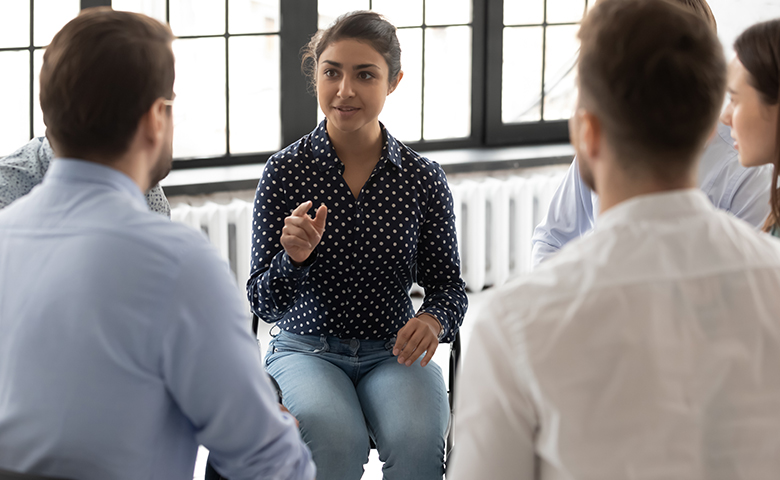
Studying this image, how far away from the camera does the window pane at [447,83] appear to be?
4114 mm

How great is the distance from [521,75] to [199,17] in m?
1.70


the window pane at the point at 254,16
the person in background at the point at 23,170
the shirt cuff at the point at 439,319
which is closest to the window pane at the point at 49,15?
the window pane at the point at 254,16

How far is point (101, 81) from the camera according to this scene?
1.08 metres

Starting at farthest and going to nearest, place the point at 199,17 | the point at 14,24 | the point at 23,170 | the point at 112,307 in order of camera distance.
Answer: the point at 199,17 → the point at 14,24 → the point at 23,170 → the point at 112,307

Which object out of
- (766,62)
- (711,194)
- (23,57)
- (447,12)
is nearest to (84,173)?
(766,62)

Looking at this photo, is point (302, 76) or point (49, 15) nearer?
point (49, 15)

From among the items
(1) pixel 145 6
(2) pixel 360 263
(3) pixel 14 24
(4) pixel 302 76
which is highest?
(1) pixel 145 6

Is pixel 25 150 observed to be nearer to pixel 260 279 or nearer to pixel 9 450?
pixel 260 279

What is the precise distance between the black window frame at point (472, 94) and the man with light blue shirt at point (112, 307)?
2.47 meters

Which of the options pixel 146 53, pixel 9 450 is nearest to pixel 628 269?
pixel 146 53

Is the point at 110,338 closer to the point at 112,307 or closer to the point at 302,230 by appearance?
the point at 112,307

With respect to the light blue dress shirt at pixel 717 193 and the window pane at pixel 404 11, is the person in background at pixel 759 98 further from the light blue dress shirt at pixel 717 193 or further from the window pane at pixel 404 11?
the window pane at pixel 404 11

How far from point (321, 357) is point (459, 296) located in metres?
0.38

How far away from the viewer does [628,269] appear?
0.91m
